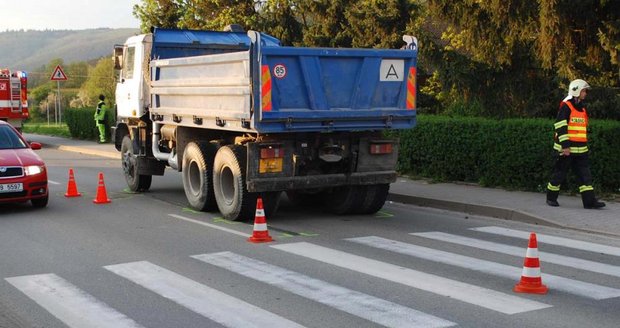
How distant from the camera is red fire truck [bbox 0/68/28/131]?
94.5 feet

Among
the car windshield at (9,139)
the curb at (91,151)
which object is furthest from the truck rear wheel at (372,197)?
the curb at (91,151)

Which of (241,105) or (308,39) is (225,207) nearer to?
(241,105)

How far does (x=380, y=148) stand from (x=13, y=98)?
21.6 meters

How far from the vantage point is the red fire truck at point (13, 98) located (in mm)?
28797

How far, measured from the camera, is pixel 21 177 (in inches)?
468

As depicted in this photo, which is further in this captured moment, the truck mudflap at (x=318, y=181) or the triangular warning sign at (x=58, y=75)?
the triangular warning sign at (x=58, y=75)

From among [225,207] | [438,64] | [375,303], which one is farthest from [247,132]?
[438,64]

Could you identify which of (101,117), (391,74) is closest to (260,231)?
(391,74)

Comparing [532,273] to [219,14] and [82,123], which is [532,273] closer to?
[219,14]

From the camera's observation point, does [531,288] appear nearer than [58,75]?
Yes

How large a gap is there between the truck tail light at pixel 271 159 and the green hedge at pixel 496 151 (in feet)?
16.7

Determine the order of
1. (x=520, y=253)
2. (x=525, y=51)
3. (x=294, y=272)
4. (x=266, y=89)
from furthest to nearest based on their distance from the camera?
(x=525, y=51), (x=266, y=89), (x=520, y=253), (x=294, y=272)

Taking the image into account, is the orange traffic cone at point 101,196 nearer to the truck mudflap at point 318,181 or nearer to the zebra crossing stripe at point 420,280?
the truck mudflap at point 318,181

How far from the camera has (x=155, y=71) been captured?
43.4ft
